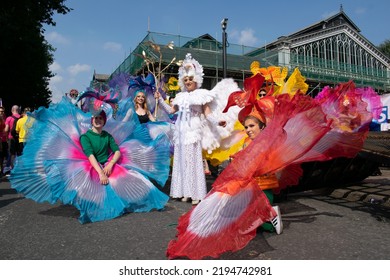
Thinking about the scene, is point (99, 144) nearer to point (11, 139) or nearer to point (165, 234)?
point (165, 234)

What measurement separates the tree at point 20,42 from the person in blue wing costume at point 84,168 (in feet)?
36.6

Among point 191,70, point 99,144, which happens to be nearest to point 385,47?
point 191,70

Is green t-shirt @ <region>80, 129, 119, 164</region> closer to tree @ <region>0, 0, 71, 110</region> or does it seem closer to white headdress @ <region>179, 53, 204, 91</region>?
white headdress @ <region>179, 53, 204, 91</region>

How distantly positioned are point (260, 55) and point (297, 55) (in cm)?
272

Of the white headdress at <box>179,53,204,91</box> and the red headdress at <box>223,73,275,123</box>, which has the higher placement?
the white headdress at <box>179,53,204,91</box>

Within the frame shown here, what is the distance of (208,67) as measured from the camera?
1814 cm

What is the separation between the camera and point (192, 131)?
4.39m

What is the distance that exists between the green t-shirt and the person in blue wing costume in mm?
54

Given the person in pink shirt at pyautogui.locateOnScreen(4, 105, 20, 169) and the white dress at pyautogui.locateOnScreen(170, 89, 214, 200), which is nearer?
the white dress at pyautogui.locateOnScreen(170, 89, 214, 200)

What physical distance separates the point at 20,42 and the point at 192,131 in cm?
1559

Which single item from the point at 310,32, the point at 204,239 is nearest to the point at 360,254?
the point at 204,239

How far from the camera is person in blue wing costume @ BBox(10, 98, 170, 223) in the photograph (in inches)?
137

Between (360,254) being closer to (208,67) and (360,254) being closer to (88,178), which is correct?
(88,178)

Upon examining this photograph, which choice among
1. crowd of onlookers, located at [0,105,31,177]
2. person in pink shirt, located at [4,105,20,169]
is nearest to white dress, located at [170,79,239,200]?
crowd of onlookers, located at [0,105,31,177]
